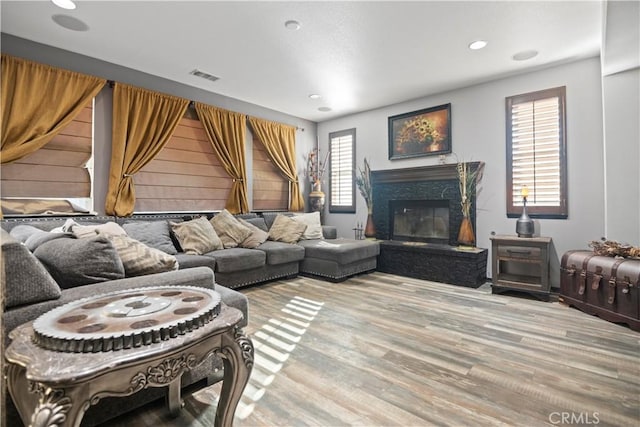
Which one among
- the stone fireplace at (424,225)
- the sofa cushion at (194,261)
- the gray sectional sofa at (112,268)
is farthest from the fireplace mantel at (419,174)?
the sofa cushion at (194,261)

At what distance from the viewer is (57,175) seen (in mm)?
3332

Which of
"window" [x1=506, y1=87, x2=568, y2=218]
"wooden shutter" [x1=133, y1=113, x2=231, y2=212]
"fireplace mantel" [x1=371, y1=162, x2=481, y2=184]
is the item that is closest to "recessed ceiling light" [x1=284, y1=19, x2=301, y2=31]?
"wooden shutter" [x1=133, y1=113, x2=231, y2=212]

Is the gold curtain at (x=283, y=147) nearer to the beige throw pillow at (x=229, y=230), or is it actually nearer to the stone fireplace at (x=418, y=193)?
the stone fireplace at (x=418, y=193)

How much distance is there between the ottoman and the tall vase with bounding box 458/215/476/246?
3.90ft

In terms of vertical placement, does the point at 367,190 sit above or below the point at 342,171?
below

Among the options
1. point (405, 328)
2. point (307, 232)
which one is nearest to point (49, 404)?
point (405, 328)

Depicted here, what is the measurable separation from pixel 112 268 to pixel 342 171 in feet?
15.3

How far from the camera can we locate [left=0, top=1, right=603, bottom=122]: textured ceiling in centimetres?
268

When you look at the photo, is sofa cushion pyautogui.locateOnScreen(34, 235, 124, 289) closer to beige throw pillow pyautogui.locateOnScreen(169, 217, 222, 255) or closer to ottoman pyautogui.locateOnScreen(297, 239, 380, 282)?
beige throw pillow pyautogui.locateOnScreen(169, 217, 222, 255)

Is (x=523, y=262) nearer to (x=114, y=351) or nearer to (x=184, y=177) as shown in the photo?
(x=114, y=351)

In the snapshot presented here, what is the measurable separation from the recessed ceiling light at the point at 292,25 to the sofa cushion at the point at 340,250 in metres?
2.62

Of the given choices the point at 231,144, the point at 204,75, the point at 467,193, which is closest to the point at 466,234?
the point at 467,193

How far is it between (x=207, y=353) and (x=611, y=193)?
13.4 feet

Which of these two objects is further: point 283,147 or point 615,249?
point 283,147
